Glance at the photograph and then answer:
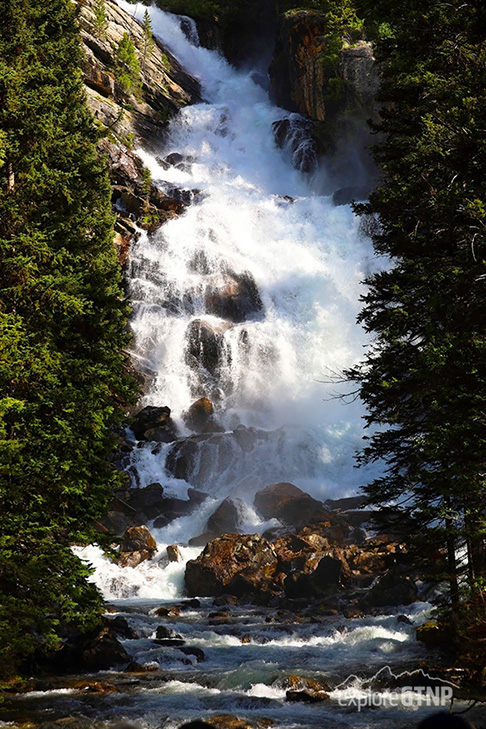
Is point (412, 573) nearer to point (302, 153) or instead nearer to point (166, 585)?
point (166, 585)

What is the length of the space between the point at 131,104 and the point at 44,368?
52934mm

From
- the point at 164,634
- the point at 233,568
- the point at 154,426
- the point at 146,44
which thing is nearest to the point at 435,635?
the point at 164,634

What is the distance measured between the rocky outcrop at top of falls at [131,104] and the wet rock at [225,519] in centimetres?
1963

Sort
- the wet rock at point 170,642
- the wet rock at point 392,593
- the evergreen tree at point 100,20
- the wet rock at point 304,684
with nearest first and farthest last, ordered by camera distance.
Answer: the wet rock at point 304,684, the wet rock at point 170,642, the wet rock at point 392,593, the evergreen tree at point 100,20

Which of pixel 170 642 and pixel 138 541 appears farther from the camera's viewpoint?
pixel 138 541

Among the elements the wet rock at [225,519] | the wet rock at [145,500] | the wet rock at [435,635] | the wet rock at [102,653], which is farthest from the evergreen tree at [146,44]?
the wet rock at [435,635]

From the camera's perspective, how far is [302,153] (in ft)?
190

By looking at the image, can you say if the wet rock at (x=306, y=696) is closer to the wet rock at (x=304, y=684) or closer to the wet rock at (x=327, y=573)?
the wet rock at (x=304, y=684)

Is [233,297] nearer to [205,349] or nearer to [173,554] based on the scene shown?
[205,349]

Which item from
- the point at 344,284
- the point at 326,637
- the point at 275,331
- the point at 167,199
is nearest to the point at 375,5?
the point at 326,637

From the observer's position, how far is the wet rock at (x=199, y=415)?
35.0 meters

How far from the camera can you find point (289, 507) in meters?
26.9

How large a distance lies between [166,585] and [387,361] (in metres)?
14.5

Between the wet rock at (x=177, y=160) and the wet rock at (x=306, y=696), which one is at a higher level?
the wet rock at (x=177, y=160)
